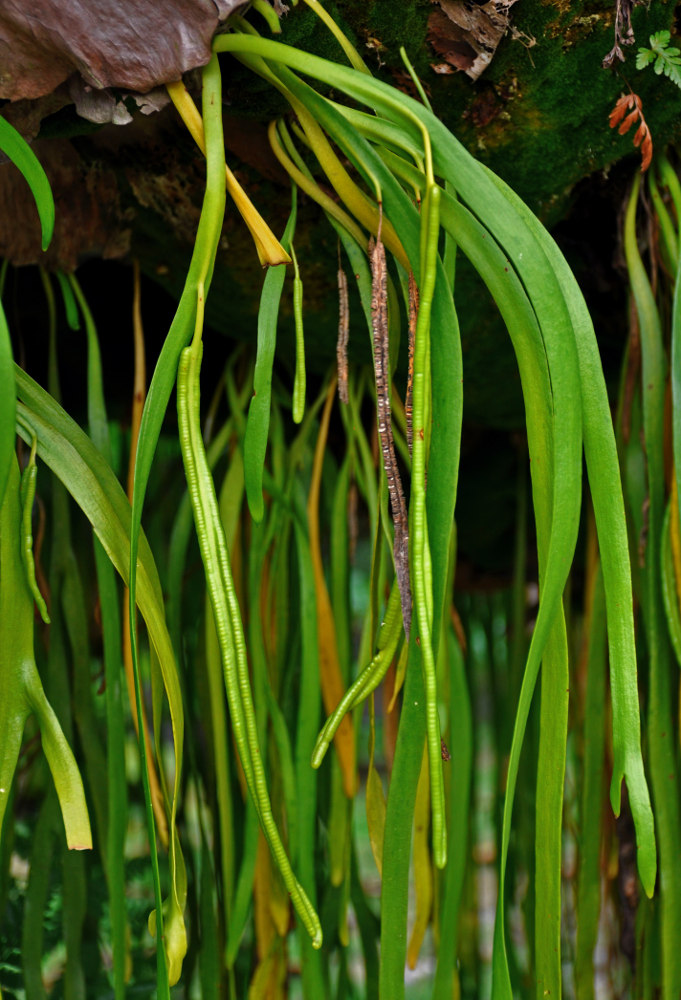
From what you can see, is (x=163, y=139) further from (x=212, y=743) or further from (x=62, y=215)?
(x=212, y=743)

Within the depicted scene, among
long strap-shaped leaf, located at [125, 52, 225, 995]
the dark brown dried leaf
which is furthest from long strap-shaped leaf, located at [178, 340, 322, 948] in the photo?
the dark brown dried leaf

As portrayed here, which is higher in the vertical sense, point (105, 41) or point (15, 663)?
point (105, 41)

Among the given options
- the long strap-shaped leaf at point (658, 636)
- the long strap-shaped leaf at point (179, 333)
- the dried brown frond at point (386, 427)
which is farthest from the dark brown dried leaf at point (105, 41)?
the long strap-shaped leaf at point (658, 636)

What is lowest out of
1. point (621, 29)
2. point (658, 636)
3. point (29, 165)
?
point (658, 636)

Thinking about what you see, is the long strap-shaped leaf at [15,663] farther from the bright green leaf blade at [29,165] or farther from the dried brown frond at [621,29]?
the dried brown frond at [621,29]

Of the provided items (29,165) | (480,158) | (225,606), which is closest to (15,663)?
(225,606)

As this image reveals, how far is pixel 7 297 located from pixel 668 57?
1.86 feet

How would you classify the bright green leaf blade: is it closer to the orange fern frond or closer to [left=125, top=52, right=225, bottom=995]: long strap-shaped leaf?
[left=125, top=52, right=225, bottom=995]: long strap-shaped leaf

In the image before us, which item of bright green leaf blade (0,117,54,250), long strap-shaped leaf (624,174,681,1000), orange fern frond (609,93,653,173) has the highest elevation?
orange fern frond (609,93,653,173)

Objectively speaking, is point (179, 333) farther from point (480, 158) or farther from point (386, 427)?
point (480, 158)

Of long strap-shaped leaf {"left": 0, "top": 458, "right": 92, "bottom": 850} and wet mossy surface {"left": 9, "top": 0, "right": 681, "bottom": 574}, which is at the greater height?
wet mossy surface {"left": 9, "top": 0, "right": 681, "bottom": 574}

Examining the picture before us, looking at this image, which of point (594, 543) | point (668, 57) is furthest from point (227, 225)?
point (594, 543)

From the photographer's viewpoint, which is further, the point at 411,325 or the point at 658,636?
the point at 658,636

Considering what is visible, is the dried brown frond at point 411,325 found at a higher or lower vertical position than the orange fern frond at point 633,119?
lower
